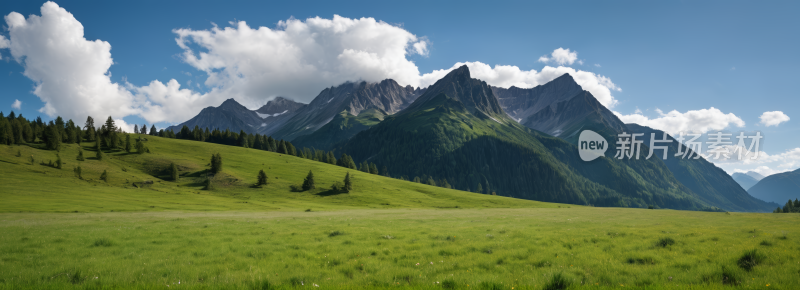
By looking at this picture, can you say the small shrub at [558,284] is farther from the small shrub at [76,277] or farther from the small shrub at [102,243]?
the small shrub at [102,243]

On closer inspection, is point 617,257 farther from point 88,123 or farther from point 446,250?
point 88,123

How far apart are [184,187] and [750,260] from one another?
5326 inches

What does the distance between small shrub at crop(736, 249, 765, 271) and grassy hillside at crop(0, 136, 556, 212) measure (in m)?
77.9

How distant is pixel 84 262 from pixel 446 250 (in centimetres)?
1621

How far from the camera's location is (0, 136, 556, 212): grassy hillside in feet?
261

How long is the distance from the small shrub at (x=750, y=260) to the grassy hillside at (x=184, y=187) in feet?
255

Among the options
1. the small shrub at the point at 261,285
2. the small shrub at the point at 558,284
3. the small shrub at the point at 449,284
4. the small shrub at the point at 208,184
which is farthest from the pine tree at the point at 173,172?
the small shrub at the point at 558,284

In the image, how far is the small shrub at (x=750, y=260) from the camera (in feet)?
38.8

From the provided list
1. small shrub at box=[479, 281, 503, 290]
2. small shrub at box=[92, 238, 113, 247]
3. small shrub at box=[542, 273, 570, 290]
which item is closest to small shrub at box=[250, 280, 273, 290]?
small shrub at box=[479, 281, 503, 290]

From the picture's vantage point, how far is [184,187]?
11356cm

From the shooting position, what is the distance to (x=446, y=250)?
16.4 metres

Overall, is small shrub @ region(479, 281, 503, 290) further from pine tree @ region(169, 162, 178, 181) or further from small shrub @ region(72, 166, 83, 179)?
pine tree @ region(169, 162, 178, 181)

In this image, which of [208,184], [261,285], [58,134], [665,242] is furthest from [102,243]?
[58,134]

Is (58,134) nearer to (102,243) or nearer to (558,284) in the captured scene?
(102,243)
